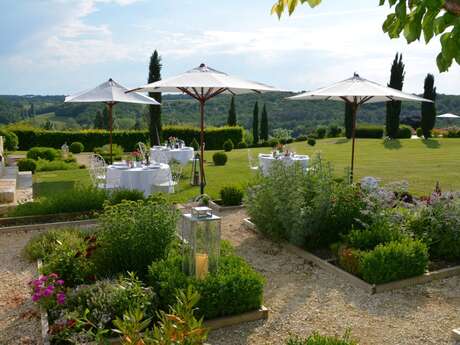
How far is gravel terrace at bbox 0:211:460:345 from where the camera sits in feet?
13.6

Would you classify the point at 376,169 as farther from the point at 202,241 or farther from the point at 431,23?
the point at 431,23

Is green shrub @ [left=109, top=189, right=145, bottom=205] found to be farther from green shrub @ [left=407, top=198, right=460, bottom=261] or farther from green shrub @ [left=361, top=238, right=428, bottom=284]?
green shrub @ [left=407, top=198, right=460, bottom=261]

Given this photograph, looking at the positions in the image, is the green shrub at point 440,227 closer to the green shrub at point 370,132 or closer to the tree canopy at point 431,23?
the tree canopy at point 431,23

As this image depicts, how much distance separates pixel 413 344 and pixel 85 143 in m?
25.0

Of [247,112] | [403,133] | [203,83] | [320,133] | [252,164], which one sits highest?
[247,112]

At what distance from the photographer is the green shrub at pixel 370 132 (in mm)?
31938

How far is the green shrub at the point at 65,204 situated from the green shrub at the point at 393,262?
518 centimetres

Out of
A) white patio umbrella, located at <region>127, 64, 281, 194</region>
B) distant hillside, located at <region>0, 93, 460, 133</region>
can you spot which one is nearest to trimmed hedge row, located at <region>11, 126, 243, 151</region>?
white patio umbrella, located at <region>127, 64, 281, 194</region>

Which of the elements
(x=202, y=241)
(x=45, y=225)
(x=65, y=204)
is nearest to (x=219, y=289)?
(x=202, y=241)

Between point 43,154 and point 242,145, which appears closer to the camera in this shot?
point 43,154

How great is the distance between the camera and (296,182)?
6.66m

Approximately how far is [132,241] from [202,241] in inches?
38.7

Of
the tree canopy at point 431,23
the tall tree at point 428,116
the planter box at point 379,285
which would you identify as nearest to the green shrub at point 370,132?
the tall tree at point 428,116

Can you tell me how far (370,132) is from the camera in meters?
32.0
